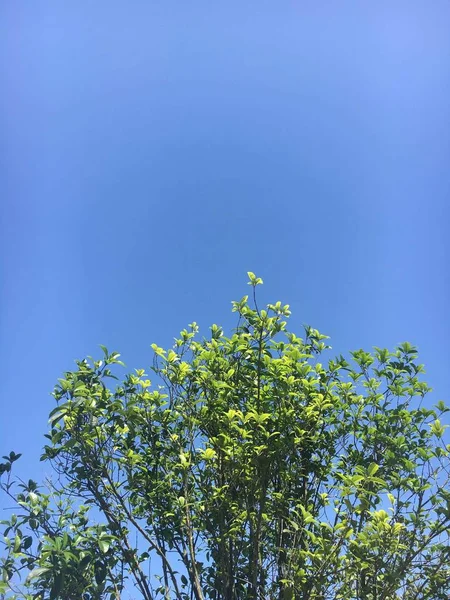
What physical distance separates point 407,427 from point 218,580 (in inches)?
84.6

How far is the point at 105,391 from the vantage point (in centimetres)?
422

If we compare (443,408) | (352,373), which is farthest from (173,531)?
(443,408)

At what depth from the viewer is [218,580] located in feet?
14.2

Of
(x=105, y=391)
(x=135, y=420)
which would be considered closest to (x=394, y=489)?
(x=135, y=420)

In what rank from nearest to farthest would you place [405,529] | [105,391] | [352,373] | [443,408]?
[405,529] < [105,391] < [443,408] < [352,373]

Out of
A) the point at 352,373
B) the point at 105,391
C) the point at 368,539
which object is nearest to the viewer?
the point at 368,539

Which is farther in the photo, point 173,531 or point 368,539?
point 173,531

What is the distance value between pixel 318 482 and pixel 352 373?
106 cm

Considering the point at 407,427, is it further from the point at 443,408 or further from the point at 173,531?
the point at 173,531

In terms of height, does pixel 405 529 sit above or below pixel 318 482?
below

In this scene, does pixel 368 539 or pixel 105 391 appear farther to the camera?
pixel 105 391

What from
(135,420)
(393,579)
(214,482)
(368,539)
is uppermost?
(135,420)

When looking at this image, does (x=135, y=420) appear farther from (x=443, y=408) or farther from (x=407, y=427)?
(x=443, y=408)

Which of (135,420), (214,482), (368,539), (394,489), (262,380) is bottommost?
(368,539)
